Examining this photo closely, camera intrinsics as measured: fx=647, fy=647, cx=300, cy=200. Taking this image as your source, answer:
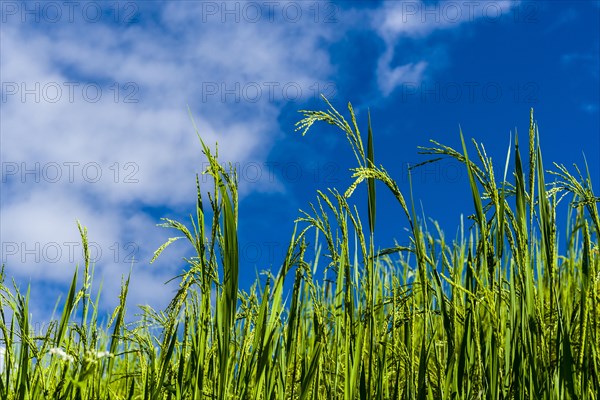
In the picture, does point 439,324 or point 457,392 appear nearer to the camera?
point 457,392

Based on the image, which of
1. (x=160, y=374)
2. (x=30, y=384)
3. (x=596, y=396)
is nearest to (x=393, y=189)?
(x=596, y=396)

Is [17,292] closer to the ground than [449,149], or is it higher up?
closer to the ground

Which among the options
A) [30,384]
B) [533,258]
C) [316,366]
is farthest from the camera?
[30,384]

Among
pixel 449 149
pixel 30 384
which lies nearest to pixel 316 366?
pixel 449 149

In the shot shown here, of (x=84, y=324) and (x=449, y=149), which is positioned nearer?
(x=449, y=149)

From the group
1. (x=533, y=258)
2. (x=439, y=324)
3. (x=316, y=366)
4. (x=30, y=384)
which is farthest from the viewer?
(x=439, y=324)

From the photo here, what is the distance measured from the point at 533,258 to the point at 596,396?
521mm

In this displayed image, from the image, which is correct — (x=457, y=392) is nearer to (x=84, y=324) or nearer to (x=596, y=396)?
(x=596, y=396)

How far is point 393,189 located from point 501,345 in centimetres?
59

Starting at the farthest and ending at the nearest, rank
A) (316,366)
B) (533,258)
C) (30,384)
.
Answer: (30,384) < (533,258) < (316,366)

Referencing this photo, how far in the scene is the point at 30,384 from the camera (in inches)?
103

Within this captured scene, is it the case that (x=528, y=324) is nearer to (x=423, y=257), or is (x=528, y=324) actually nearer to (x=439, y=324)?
(x=423, y=257)

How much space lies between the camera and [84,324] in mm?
2670

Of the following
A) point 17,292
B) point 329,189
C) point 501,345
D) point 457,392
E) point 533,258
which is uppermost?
point 329,189
